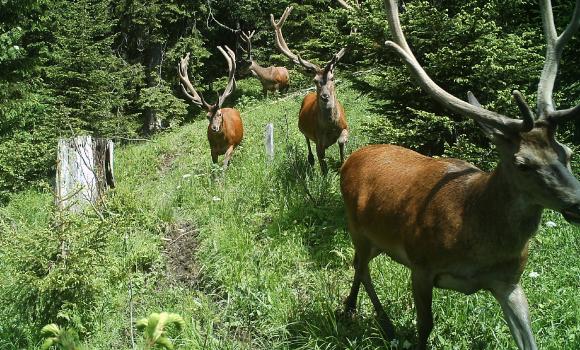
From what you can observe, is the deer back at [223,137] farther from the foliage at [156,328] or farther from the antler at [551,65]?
the foliage at [156,328]

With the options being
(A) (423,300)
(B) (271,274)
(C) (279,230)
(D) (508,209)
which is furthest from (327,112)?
(D) (508,209)

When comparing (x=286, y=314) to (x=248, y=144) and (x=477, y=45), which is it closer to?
(x=477, y=45)

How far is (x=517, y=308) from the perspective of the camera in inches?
128

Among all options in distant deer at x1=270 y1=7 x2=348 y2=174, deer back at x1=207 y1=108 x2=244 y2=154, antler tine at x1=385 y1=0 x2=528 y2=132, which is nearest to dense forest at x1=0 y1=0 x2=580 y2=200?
distant deer at x1=270 y1=7 x2=348 y2=174

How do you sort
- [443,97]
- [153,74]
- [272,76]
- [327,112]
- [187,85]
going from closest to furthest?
[443,97]
[327,112]
[187,85]
[153,74]
[272,76]

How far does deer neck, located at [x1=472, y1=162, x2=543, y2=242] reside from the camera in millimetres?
3020

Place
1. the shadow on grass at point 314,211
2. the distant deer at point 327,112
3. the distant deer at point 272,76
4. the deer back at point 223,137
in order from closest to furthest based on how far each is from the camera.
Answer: the shadow on grass at point 314,211
the distant deer at point 327,112
the deer back at point 223,137
the distant deer at point 272,76

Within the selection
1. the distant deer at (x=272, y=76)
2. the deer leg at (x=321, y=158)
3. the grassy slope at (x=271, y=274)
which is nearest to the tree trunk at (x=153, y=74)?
the distant deer at (x=272, y=76)

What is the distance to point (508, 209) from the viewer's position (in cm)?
309

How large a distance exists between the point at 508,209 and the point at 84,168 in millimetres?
5600

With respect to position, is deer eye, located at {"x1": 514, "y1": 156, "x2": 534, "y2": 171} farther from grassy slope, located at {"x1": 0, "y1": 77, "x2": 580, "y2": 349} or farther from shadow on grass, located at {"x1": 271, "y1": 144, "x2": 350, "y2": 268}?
shadow on grass, located at {"x1": 271, "y1": 144, "x2": 350, "y2": 268}

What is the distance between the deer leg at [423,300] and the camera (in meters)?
3.46

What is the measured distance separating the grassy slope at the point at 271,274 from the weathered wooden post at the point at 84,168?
0.28 meters

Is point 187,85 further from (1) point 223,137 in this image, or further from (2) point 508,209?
(2) point 508,209
